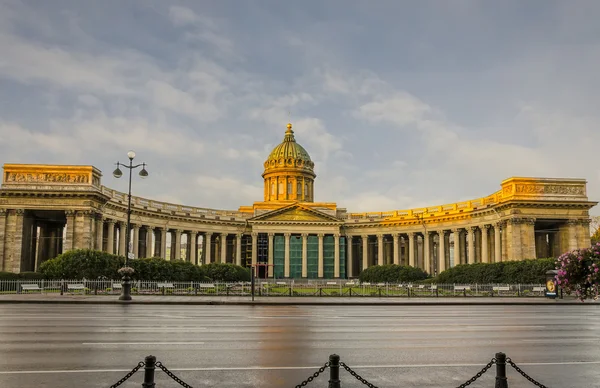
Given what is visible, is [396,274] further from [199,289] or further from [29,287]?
[29,287]

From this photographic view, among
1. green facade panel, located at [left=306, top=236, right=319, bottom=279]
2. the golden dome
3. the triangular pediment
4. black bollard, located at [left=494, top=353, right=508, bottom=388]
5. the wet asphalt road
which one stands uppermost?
the golden dome

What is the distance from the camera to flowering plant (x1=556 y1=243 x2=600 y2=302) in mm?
14789

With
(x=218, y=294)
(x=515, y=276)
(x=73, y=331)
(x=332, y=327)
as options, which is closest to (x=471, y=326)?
(x=332, y=327)

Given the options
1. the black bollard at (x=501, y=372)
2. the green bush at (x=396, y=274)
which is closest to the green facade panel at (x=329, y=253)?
the green bush at (x=396, y=274)

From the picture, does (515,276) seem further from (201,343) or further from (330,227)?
(201,343)

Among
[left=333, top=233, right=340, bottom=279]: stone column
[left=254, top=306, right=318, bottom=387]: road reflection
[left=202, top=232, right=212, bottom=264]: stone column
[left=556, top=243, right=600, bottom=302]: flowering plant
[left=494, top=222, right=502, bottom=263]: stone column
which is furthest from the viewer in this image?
[left=333, top=233, right=340, bottom=279]: stone column

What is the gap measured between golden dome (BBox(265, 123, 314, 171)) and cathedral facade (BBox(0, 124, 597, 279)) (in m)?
0.21

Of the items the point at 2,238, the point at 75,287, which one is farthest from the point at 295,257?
the point at 75,287

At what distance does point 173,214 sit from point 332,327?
7064cm

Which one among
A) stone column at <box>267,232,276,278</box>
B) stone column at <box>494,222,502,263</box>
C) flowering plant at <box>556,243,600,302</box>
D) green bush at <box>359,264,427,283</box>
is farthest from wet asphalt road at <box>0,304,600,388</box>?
stone column at <box>267,232,276,278</box>

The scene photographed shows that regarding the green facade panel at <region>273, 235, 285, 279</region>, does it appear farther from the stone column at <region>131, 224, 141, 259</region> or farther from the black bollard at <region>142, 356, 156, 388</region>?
the black bollard at <region>142, 356, 156, 388</region>

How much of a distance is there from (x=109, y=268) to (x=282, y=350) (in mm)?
44024

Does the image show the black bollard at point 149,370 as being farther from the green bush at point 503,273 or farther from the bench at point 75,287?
the green bush at point 503,273

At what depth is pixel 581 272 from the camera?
1527 cm
